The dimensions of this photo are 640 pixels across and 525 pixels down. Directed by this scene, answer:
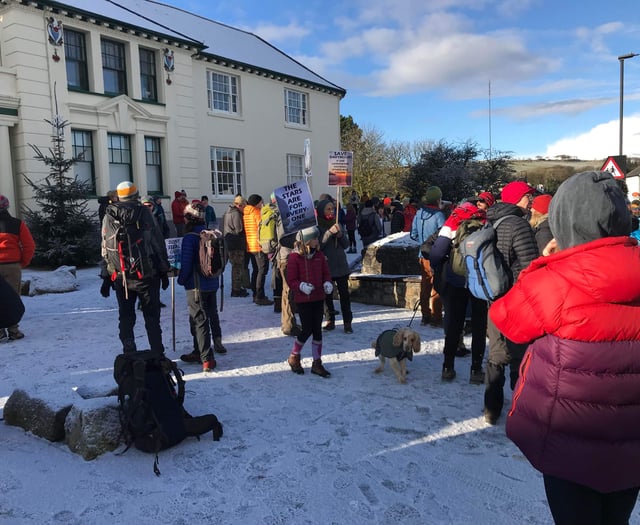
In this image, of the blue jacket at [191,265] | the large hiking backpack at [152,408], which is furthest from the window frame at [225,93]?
the large hiking backpack at [152,408]

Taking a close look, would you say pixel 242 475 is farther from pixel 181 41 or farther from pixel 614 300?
pixel 181 41

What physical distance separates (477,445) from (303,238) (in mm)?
2633

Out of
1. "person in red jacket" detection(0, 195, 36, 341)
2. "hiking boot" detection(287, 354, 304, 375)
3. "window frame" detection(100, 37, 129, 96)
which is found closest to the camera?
"hiking boot" detection(287, 354, 304, 375)

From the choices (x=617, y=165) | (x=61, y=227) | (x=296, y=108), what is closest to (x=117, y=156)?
(x=61, y=227)

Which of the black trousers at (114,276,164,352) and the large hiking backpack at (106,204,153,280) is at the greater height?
the large hiking backpack at (106,204,153,280)

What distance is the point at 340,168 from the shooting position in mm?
8250

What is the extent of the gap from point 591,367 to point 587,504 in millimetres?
525

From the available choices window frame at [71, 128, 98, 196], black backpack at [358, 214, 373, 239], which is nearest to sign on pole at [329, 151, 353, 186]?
black backpack at [358, 214, 373, 239]

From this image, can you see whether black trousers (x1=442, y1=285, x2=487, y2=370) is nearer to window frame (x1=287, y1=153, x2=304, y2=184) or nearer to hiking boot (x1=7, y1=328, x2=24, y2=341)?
hiking boot (x1=7, y1=328, x2=24, y2=341)

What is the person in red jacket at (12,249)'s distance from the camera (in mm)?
6625

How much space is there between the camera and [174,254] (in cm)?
679

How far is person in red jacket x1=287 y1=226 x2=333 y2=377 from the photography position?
5328 millimetres

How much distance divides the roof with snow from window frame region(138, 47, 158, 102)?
723 millimetres

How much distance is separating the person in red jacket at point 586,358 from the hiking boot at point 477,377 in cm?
314
